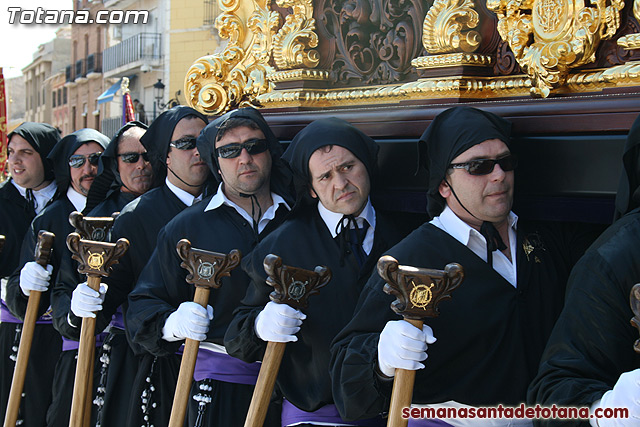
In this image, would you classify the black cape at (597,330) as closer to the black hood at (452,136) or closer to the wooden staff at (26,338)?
the black hood at (452,136)

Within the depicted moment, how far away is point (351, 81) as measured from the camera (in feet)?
12.7

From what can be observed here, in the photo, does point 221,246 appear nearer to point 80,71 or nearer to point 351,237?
point 351,237

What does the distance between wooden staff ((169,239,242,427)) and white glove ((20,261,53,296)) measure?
1478mm

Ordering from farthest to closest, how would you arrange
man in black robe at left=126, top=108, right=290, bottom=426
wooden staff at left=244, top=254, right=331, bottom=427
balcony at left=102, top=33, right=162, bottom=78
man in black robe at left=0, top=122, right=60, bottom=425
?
balcony at left=102, top=33, right=162, bottom=78 → man in black robe at left=0, top=122, right=60, bottom=425 → man in black robe at left=126, top=108, right=290, bottom=426 → wooden staff at left=244, top=254, right=331, bottom=427

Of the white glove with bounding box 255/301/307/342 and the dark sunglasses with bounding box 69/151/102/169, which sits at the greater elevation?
the dark sunglasses with bounding box 69/151/102/169

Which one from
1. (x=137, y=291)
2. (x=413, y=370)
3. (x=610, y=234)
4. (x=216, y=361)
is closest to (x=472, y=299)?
(x=413, y=370)

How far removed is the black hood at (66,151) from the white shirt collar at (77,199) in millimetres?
48

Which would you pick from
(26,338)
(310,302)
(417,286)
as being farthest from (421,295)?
(26,338)

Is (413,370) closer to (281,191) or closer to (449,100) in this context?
(449,100)

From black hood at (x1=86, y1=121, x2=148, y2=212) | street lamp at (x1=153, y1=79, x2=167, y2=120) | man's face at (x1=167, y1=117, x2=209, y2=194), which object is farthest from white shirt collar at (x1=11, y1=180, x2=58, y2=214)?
street lamp at (x1=153, y1=79, x2=167, y2=120)

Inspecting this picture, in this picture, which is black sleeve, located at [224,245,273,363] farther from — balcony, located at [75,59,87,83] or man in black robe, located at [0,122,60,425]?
balcony, located at [75,59,87,83]

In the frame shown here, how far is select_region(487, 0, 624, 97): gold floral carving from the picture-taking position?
273cm

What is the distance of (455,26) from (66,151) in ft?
9.75

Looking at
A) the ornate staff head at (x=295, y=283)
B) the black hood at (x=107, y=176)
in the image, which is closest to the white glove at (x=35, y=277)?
the black hood at (x=107, y=176)
